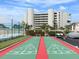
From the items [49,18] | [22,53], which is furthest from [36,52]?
[49,18]

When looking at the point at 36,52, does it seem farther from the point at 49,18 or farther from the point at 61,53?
the point at 49,18

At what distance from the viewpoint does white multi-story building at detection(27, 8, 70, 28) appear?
171625mm

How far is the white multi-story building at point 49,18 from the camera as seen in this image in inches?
6757

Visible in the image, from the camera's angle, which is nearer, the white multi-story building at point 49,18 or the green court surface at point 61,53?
the green court surface at point 61,53

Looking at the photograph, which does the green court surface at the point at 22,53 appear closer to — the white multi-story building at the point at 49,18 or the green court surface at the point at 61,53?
the green court surface at the point at 61,53

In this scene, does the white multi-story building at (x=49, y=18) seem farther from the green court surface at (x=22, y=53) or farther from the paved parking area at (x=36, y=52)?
the green court surface at (x=22, y=53)

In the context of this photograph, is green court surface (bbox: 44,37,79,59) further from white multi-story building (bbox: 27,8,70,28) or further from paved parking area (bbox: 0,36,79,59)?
white multi-story building (bbox: 27,8,70,28)

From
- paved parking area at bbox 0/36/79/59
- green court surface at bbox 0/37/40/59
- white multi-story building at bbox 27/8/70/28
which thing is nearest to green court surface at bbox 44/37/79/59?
paved parking area at bbox 0/36/79/59

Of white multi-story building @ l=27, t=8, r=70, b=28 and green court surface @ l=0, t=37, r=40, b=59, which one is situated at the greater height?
white multi-story building @ l=27, t=8, r=70, b=28

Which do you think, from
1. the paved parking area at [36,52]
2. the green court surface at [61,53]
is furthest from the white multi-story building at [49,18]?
the green court surface at [61,53]

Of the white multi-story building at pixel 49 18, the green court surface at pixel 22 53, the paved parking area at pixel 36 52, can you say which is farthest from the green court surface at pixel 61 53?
the white multi-story building at pixel 49 18

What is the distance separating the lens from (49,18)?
580 feet

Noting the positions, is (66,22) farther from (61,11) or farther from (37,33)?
(37,33)

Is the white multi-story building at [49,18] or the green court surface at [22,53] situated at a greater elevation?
the white multi-story building at [49,18]
